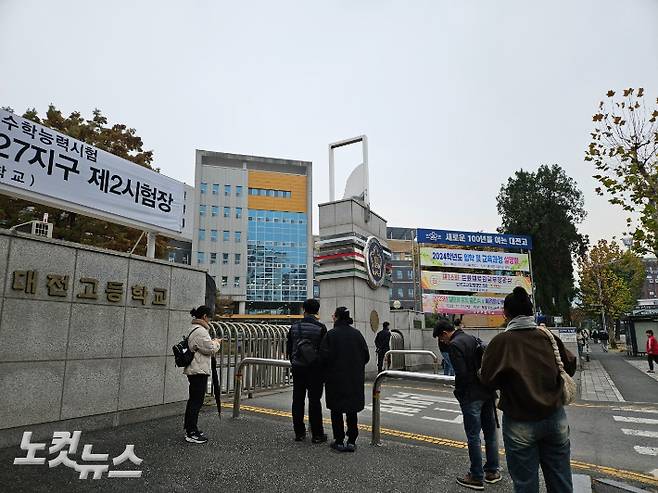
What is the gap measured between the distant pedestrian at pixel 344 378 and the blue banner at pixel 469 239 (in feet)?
51.7

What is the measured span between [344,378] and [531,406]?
259 centimetres

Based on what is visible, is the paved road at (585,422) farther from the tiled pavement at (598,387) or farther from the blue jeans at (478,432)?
the blue jeans at (478,432)

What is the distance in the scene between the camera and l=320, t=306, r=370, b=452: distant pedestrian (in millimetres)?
5262

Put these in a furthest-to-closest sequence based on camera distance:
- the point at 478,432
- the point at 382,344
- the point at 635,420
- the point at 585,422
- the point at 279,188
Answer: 1. the point at 279,188
2. the point at 382,344
3. the point at 635,420
4. the point at 585,422
5. the point at 478,432

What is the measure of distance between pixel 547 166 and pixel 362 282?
22.7 meters

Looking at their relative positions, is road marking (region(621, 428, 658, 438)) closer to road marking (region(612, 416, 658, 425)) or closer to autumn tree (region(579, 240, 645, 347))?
road marking (region(612, 416, 658, 425))

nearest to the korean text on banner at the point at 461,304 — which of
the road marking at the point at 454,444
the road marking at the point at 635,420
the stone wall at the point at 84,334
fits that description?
the road marking at the point at 635,420

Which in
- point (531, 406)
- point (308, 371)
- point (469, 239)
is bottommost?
point (308, 371)

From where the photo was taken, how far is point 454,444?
592 centimetres

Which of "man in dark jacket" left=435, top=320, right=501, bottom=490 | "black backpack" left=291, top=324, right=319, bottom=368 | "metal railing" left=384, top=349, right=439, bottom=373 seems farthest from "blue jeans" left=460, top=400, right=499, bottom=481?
"metal railing" left=384, top=349, right=439, bottom=373

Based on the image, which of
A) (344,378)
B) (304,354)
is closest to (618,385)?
(344,378)

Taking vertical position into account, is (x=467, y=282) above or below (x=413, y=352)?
above

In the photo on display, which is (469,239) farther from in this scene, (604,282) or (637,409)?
(604,282)

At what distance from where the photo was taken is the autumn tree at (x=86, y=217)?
14.9m
